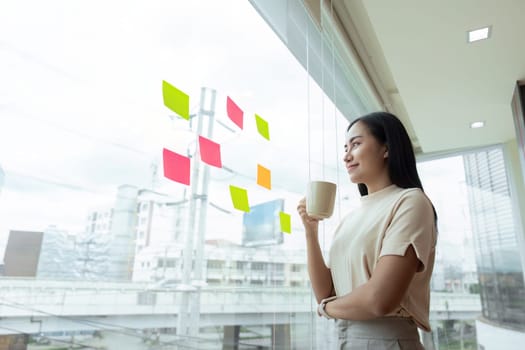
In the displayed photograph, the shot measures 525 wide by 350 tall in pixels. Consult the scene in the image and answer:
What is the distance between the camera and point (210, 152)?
3.26 feet

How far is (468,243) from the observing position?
331 centimetres

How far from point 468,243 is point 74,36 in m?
3.53

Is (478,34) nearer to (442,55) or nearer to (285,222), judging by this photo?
(442,55)

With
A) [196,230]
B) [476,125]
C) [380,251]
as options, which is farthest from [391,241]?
[476,125]

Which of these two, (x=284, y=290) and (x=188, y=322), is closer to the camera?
(x=188, y=322)

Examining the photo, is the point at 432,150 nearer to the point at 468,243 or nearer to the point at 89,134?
the point at 468,243

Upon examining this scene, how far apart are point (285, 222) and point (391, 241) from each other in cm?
68

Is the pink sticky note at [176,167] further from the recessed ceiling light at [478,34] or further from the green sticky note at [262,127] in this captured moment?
the recessed ceiling light at [478,34]

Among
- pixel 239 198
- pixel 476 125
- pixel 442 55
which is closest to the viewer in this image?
pixel 239 198

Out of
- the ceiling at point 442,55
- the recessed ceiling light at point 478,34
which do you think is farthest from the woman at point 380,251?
the recessed ceiling light at point 478,34

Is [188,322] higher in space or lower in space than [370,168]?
lower

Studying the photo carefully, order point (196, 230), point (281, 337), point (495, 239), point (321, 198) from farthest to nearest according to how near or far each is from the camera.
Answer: point (495, 239), point (281, 337), point (196, 230), point (321, 198)

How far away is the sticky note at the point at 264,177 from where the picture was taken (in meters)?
1.20

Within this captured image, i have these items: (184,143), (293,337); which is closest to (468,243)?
(293,337)
